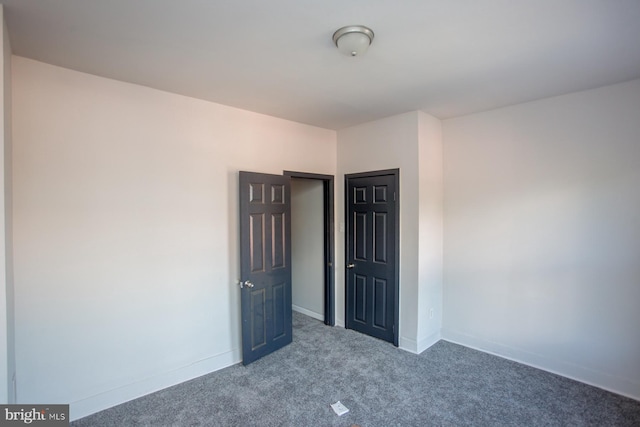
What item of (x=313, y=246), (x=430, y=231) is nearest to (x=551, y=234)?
(x=430, y=231)

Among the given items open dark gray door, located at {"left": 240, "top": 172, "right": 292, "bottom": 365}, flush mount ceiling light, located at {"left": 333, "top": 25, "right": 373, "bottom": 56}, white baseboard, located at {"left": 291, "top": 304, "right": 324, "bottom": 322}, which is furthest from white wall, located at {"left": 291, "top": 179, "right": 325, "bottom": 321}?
flush mount ceiling light, located at {"left": 333, "top": 25, "right": 373, "bottom": 56}

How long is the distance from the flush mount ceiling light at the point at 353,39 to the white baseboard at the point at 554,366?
3.34 m

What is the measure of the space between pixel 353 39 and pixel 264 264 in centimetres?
233

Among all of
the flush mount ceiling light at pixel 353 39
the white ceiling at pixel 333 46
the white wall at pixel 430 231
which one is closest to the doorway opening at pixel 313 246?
the white wall at pixel 430 231

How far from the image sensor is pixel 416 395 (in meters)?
2.67

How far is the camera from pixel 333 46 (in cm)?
201

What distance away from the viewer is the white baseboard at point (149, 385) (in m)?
2.41

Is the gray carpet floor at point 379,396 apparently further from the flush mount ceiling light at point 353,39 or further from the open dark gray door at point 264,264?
the flush mount ceiling light at point 353,39

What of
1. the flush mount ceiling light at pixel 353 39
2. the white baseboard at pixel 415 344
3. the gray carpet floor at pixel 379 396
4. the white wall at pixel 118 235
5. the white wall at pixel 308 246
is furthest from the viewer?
the white wall at pixel 308 246

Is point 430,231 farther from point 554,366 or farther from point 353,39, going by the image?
point 353,39

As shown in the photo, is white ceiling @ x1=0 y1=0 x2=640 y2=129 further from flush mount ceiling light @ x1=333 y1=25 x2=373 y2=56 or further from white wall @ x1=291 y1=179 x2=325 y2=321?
white wall @ x1=291 y1=179 x2=325 y2=321

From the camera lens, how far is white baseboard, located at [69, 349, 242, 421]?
2414 millimetres

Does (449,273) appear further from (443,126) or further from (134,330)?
(134,330)
